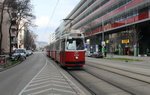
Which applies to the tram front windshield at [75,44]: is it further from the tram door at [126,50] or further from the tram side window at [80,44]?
the tram door at [126,50]

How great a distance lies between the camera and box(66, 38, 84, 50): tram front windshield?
18672 millimetres

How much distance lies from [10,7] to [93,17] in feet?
138

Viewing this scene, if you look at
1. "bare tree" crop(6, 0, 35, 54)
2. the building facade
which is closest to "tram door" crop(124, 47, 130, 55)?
the building facade

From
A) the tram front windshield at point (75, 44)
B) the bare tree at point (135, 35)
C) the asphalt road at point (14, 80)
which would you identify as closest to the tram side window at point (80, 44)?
the tram front windshield at point (75, 44)

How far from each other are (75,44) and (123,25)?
34243 mm

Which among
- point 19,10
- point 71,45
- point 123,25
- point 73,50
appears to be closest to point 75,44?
point 71,45

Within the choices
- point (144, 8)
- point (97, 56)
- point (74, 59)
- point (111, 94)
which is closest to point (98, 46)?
point (97, 56)

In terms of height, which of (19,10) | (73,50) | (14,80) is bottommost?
(14,80)

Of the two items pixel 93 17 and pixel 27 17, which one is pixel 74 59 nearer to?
pixel 27 17

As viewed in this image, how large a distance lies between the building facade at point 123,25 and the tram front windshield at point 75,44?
2663cm

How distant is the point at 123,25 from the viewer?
167 feet

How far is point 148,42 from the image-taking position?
51.0 m

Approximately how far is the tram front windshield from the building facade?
2663 cm

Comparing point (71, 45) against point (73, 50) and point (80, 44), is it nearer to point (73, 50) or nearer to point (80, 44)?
point (73, 50)
